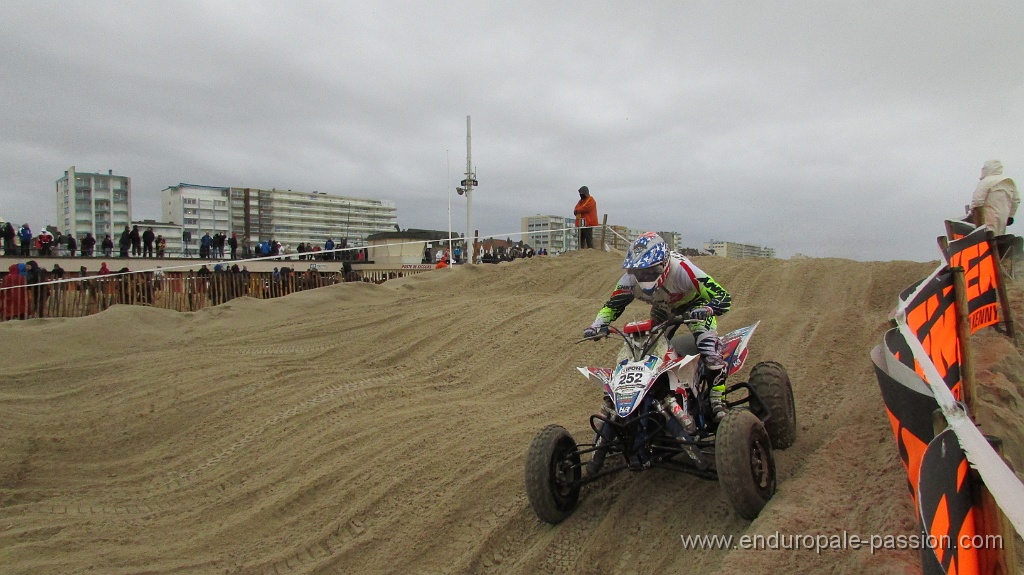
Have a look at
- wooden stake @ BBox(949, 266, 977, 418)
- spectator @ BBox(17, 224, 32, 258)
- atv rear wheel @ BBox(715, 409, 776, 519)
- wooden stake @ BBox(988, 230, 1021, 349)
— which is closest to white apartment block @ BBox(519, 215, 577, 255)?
wooden stake @ BBox(988, 230, 1021, 349)

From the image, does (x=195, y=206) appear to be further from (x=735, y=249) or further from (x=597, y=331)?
(x=597, y=331)

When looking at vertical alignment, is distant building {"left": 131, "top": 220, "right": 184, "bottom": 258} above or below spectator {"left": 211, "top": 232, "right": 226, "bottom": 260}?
above

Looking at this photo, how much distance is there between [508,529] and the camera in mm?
4938

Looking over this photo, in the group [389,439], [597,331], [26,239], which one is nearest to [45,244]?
[26,239]

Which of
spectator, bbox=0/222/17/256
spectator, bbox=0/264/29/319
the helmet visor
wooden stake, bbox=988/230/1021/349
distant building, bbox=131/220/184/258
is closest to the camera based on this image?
the helmet visor

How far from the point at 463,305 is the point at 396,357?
2.46 meters

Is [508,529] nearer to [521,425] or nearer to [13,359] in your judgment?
[521,425]

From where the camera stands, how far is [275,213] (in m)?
50.8

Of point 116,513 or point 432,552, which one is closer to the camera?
point 432,552

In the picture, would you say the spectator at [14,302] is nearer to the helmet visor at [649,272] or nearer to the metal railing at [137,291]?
the metal railing at [137,291]

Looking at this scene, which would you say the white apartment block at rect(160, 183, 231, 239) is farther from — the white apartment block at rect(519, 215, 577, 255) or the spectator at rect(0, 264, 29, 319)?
the spectator at rect(0, 264, 29, 319)

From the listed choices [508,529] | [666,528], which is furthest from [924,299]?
[508,529]

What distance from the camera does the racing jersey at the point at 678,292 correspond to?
17.3 ft

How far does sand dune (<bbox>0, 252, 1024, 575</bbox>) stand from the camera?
4508 mm
